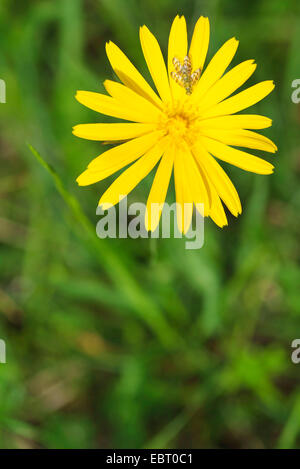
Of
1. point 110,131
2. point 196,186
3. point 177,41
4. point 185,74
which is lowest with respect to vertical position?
point 196,186

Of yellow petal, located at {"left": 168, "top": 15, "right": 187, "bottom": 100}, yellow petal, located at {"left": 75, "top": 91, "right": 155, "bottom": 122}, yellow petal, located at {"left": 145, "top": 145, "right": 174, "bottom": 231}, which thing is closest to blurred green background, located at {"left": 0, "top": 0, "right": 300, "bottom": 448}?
yellow petal, located at {"left": 145, "top": 145, "right": 174, "bottom": 231}

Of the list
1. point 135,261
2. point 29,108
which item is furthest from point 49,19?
point 135,261

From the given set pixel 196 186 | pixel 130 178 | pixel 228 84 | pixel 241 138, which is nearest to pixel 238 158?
pixel 241 138

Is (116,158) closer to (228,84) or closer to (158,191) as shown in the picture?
(158,191)

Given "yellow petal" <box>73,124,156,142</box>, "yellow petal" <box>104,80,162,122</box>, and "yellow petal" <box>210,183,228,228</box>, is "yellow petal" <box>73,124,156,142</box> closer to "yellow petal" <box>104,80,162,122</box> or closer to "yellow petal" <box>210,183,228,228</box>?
"yellow petal" <box>104,80,162,122</box>

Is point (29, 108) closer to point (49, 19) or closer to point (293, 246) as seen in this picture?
point (49, 19)

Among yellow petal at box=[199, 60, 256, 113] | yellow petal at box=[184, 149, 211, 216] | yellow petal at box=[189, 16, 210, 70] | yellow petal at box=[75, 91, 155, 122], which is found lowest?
yellow petal at box=[184, 149, 211, 216]

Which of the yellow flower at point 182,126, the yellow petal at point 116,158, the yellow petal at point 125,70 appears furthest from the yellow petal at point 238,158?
the yellow petal at point 125,70
